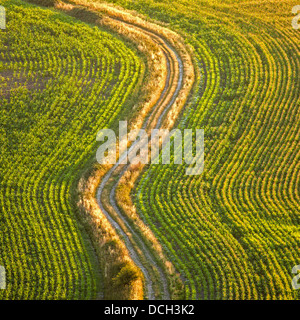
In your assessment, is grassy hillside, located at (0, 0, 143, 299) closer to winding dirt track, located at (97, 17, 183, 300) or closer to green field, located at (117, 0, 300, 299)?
winding dirt track, located at (97, 17, 183, 300)

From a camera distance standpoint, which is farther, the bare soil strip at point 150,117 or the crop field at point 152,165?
the bare soil strip at point 150,117

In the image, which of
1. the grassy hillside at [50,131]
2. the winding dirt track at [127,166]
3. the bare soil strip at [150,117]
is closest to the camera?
the grassy hillside at [50,131]

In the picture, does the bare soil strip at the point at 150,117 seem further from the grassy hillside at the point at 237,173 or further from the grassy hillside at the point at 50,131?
the grassy hillside at the point at 50,131

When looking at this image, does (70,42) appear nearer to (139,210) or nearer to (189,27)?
(189,27)

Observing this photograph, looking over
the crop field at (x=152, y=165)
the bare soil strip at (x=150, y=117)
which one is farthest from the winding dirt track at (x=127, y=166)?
the crop field at (x=152, y=165)

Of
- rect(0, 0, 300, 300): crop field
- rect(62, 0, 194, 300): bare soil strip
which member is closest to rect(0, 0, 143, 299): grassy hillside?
rect(0, 0, 300, 300): crop field

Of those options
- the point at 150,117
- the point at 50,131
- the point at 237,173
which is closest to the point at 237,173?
the point at 237,173
